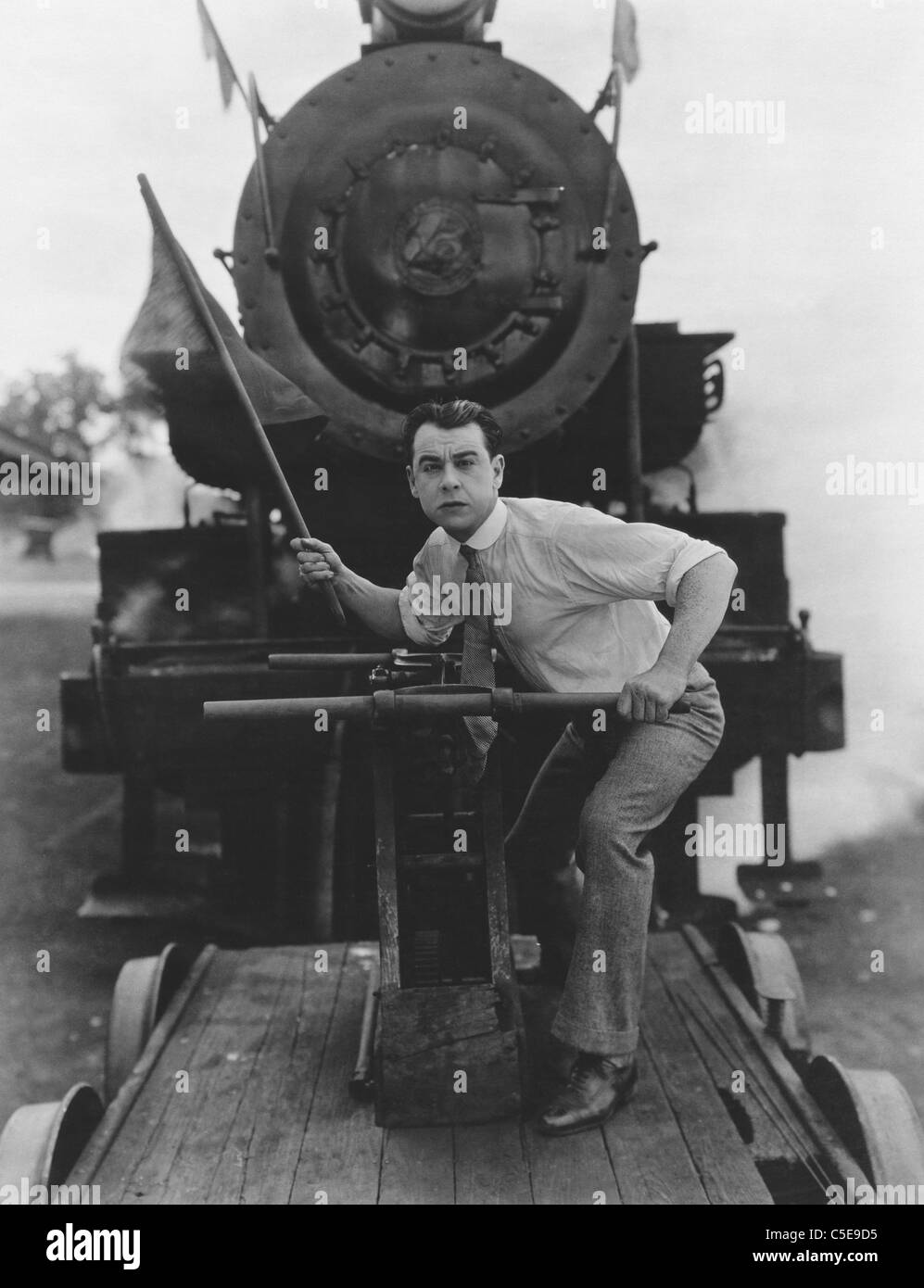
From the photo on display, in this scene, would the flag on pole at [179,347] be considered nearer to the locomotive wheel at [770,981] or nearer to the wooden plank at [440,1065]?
the wooden plank at [440,1065]

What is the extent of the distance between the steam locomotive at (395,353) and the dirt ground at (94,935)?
99cm

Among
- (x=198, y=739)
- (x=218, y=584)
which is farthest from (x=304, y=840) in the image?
(x=218, y=584)

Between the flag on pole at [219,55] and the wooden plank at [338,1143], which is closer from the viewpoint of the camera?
the wooden plank at [338,1143]

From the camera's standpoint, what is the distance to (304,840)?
4.13 metres

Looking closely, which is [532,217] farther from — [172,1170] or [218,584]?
[172,1170]

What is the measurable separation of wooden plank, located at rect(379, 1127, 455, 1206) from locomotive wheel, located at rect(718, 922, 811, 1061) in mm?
954

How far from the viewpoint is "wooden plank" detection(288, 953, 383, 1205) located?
214cm

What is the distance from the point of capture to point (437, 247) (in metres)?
3.88

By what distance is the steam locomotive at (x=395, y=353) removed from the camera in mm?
3896

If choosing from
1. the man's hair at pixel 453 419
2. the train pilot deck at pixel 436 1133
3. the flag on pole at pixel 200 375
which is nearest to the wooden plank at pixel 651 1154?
the train pilot deck at pixel 436 1133

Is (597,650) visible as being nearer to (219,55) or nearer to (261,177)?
(261,177)

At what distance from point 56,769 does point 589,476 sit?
7.56 m

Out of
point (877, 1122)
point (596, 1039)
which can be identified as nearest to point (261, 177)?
point (596, 1039)

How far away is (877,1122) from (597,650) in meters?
1.13
